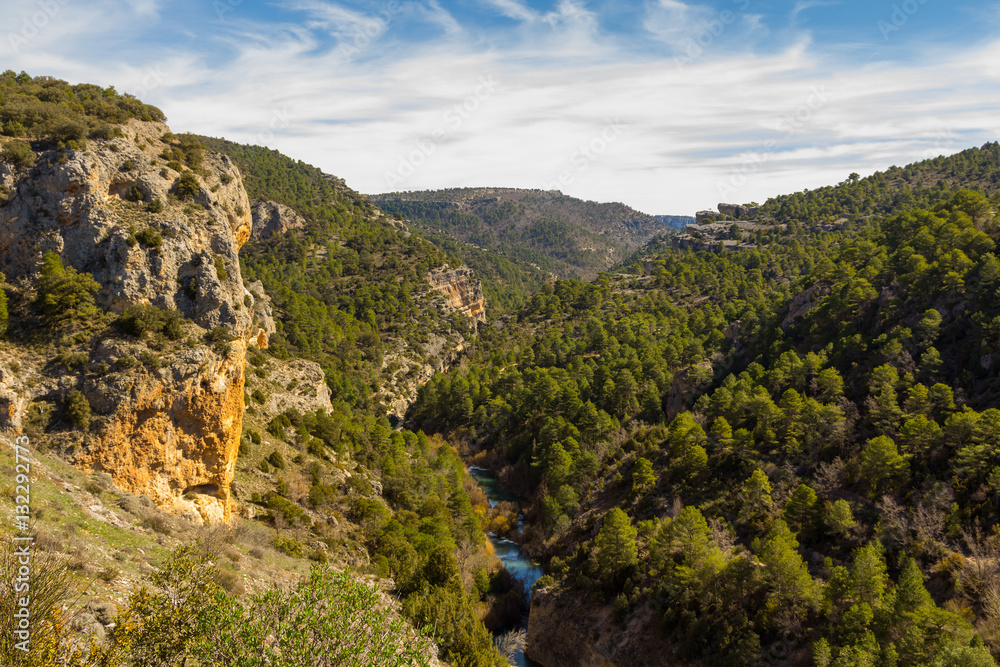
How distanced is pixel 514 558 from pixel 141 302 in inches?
1768

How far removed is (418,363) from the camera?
109m

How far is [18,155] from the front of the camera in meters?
29.8

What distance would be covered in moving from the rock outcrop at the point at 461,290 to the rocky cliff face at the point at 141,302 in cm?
9858

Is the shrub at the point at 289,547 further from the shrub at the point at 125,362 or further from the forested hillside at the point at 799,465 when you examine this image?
the forested hillside at the point at 799,465

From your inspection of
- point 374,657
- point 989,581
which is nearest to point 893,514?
point 989,581

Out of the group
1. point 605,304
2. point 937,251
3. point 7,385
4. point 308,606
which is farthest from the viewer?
point 605,304

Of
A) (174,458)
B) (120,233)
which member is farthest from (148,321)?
(174,458)

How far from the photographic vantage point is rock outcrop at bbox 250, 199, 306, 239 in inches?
4663

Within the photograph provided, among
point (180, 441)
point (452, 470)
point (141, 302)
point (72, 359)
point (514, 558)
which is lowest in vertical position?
point (514, 558)

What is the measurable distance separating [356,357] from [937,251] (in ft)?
280

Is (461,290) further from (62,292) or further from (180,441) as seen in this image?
(180,441)

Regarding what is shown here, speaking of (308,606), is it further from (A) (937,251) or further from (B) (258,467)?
(A) (937,251)
